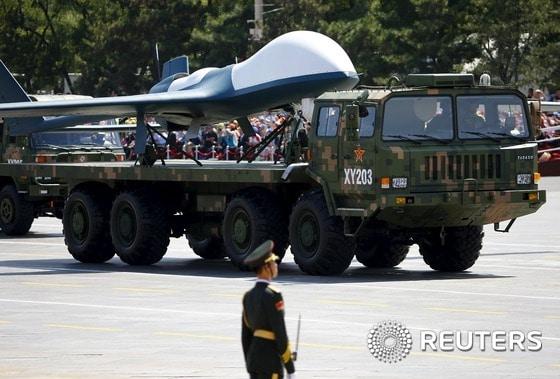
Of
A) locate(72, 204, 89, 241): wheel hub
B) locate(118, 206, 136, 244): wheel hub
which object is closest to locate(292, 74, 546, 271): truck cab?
locate(118, 206, 136, 244): wheel hub

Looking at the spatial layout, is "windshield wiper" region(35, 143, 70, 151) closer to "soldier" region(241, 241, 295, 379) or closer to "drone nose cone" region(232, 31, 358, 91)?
"drone nose cone" region(232, 31, 358, 91)

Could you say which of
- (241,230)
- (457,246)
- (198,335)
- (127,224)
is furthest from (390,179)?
(198,335)

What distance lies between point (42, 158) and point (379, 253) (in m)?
10.4

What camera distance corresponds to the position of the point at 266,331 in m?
10.8

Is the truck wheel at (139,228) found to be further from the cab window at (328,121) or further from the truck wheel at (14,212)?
the truck wheel at (14,212)

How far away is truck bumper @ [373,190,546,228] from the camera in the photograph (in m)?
21.6

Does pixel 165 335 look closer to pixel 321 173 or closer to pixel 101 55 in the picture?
pixel 321 173

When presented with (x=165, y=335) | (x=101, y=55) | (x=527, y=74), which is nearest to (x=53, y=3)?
(x=101, y=55)

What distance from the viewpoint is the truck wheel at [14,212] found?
105 feet

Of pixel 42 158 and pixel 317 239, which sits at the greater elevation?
pixel 42 158

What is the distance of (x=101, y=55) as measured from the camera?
73.2 metres

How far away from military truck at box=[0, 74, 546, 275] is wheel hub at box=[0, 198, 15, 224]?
8.66m

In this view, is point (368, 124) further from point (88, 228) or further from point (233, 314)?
point (88, 228)

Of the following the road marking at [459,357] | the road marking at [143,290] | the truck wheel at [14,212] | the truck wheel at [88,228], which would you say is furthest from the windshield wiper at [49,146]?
the road marking at [459,357]
